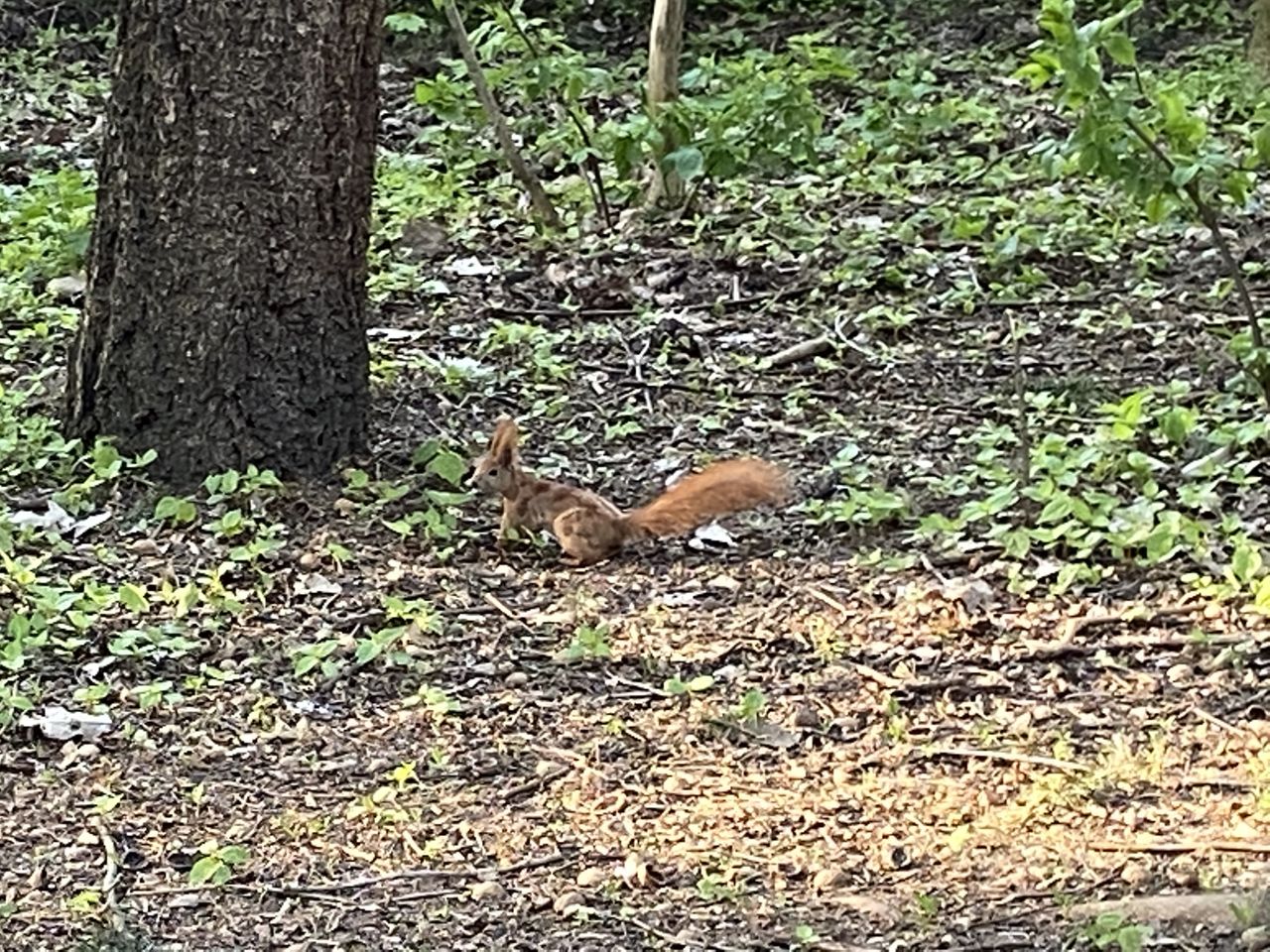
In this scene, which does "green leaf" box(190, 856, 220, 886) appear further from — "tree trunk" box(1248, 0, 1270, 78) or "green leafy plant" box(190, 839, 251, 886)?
"tree trunk" box(1248, 0, 1270, 78)

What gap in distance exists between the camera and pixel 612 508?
16.9ft

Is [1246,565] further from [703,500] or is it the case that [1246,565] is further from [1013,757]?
[703,500]

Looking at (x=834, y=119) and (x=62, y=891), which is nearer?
(x=62, y=891)

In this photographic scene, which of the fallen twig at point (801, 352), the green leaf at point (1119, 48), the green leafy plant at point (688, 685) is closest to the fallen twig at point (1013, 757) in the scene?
the green leafy plant at point (688, 685)

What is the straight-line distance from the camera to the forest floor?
3.41 meters

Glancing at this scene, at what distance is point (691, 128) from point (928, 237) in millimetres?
964

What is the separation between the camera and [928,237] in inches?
299

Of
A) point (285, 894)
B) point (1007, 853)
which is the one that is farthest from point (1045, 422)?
point (285, 894)

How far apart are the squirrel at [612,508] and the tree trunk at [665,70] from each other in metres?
3.03

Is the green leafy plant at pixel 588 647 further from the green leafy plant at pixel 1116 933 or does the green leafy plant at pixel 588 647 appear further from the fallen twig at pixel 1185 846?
the green leafy plant at pixel 1116 933

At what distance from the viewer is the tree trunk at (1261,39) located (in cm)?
976

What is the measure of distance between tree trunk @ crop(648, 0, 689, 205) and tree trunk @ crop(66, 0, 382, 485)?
2643mm

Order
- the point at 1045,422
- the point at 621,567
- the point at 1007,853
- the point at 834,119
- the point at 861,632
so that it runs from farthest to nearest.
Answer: the point at 834,119 < the point at 1045,422 < the point at 621,567 < the point at 861,632 < the point at 1007,853

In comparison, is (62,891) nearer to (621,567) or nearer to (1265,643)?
(621,567)
